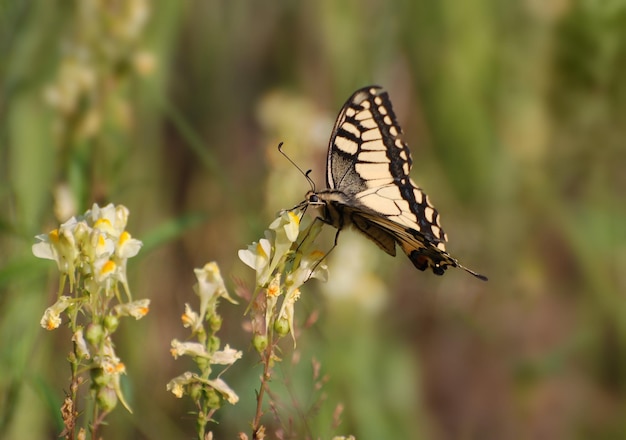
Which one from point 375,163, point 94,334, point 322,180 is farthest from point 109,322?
point 322,180

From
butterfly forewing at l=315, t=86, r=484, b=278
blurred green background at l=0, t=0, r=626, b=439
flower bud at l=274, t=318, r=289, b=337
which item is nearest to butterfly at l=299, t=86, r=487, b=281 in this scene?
butterfly forewing at l=315, t=86, r=484, b=278

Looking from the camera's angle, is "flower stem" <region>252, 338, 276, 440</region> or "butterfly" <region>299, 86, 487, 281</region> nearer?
"flower stem" <region>252, 338, 276, 440</region>

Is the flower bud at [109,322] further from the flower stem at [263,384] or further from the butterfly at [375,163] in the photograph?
the butterfly at [375,163]

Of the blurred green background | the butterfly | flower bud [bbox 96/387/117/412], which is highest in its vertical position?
the blurred green background

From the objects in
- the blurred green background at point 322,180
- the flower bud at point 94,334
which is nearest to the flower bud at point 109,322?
the flower bud at point 94,334

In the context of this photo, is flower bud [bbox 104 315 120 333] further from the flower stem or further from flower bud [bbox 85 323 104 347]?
the flower stem

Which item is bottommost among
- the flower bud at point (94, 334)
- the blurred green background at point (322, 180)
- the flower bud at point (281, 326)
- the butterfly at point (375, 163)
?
the flower bud at point (94, 334)

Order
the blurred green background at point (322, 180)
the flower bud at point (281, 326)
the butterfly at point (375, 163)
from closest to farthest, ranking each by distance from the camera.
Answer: the flower bud at point (281, 326), the butterfly at point (375, 163), the blurred green background at point (322, 180)

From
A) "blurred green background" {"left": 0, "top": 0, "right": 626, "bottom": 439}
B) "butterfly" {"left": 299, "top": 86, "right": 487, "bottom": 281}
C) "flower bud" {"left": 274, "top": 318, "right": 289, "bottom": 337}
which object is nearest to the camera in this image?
"flower bud" {"left": 274, "top": 318, "right": 289, "bottom": 337}
